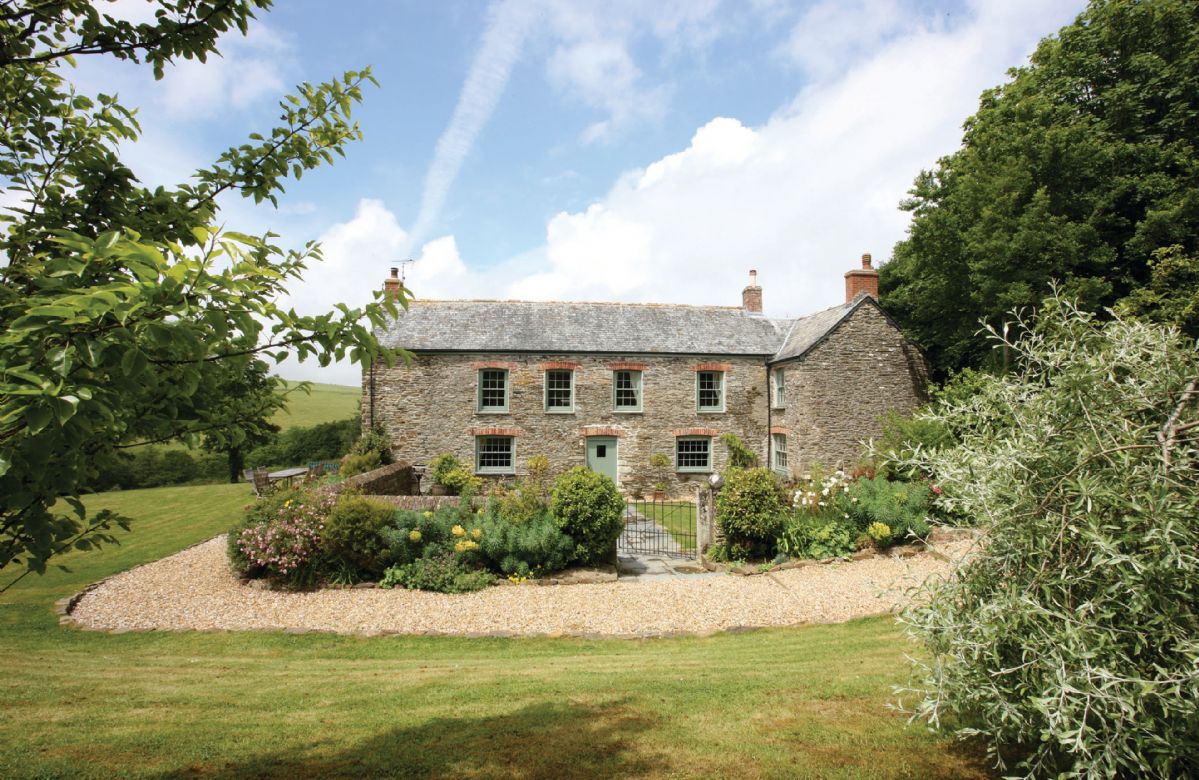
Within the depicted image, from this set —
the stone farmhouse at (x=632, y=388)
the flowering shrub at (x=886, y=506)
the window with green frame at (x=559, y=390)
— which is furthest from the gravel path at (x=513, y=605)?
the window with green frame at (x=559, y=390)

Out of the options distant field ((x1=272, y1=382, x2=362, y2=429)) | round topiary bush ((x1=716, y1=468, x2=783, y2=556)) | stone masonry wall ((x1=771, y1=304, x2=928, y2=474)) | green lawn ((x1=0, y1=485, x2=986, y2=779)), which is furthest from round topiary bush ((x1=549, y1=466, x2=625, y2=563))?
distant field ((x1=272, y1=382, x2=362, y2=429))

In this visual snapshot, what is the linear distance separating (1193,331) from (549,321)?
1969cm

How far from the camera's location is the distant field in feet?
183

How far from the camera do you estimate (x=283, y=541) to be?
36.7 ft

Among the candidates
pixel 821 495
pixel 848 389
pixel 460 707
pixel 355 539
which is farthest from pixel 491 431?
pixel 460 707

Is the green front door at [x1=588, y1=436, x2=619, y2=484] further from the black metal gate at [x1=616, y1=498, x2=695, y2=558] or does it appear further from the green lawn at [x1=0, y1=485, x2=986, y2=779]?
the green lawn at [x1=0, y1=485, x2=986, y2=779]

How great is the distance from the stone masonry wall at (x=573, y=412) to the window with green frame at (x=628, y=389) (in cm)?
25

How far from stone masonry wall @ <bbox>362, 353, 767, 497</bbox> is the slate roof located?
461 millimetres

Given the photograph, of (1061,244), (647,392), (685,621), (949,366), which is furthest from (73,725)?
(949,366)

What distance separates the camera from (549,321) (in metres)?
23.7

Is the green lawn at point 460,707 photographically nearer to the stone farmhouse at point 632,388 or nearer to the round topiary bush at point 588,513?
the round topiary bush at point 588,513

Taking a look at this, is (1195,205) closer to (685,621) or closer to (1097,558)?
(685,621)

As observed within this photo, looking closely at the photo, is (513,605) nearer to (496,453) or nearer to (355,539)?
(355,539)

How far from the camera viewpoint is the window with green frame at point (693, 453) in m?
23.0
